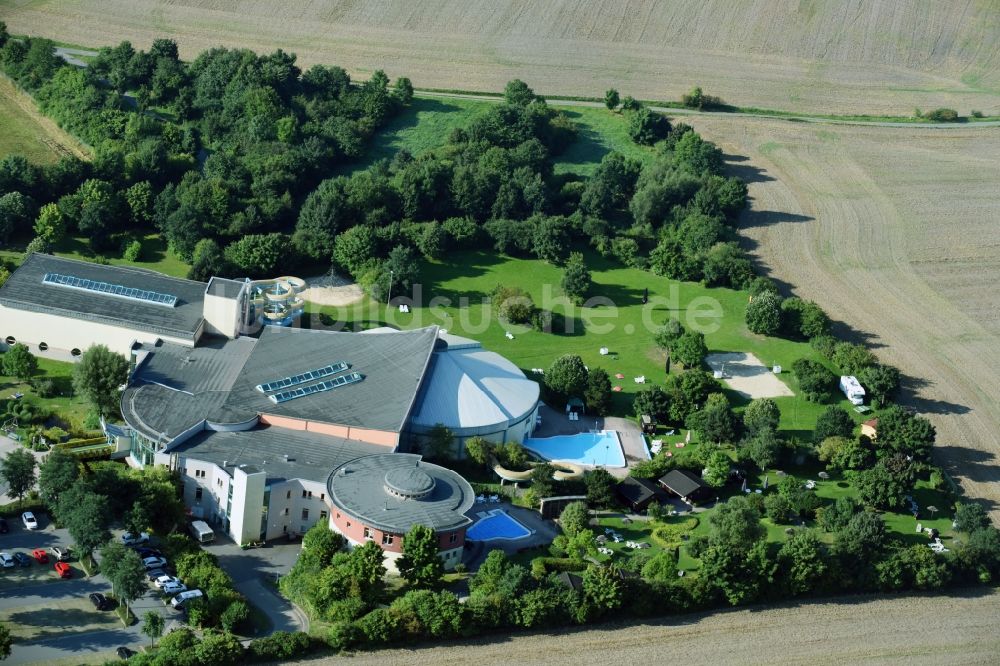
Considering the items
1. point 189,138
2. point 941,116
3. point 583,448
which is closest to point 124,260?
point 189,138

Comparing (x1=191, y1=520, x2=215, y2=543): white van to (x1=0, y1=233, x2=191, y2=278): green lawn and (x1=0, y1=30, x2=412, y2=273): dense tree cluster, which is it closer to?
(x1=0, y1=30, x2=412, y2=273): dense tree cluster

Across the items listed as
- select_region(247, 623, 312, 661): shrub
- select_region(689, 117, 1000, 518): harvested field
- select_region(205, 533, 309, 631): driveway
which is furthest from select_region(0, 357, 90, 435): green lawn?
select_region(689, 117, 1000, 518): harvested field

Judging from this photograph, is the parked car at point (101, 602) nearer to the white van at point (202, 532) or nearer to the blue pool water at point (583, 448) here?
the white van at point (202, 532)

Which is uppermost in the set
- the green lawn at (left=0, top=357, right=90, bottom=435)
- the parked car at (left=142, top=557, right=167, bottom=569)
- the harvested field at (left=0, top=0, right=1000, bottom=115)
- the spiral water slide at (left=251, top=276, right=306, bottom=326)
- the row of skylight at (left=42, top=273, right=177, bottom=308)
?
the harvested field at (left=0, top=0, right=1000, bottom=115)

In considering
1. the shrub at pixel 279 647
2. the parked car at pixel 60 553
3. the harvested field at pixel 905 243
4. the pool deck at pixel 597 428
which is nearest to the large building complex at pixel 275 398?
the pool deck at pixel 597 428

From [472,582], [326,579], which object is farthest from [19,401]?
[472,582]

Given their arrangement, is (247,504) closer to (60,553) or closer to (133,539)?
(133,539)

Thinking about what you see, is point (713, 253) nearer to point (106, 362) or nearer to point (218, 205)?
point (218, 205)
